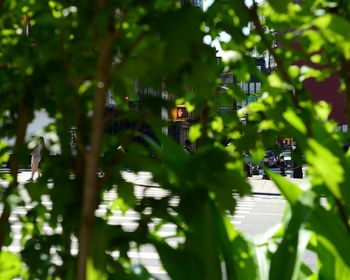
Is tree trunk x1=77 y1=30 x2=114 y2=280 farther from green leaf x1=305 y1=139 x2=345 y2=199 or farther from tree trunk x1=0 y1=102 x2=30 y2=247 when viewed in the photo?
green leaf x1=305 y1=139 x2=345 y2=199

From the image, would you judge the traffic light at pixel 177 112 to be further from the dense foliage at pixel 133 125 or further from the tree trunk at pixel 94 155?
the tree trunk at pixel 94 155

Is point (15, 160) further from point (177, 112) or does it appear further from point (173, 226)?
point (173, 226)

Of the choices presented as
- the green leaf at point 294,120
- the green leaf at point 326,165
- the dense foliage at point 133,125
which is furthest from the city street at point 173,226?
the green leaf at point 294,120

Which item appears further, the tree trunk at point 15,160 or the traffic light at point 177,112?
the tree trunk at point 15,160

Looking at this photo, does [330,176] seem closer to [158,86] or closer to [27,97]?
[158,86]

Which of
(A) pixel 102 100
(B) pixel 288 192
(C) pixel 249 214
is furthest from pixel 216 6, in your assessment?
(C) pixel 249 214

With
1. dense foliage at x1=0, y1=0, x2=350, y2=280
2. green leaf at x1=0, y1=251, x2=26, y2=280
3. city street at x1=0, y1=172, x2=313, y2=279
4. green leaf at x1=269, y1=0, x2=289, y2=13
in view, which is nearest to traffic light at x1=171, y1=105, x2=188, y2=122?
dense foliage at x1=0, y1=0, x2=350, y2=280

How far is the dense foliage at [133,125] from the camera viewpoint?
0.79 metres

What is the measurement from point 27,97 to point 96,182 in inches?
9.4

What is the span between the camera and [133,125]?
0.95 m

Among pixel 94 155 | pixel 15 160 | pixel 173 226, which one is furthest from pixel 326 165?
pixel 173 226

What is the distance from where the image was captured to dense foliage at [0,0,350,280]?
79 cm

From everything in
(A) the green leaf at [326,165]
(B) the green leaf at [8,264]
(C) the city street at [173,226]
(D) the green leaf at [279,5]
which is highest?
(D) the green leaf at [279,5]

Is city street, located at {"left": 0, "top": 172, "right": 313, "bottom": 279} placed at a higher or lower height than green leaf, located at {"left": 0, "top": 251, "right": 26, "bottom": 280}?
lower
